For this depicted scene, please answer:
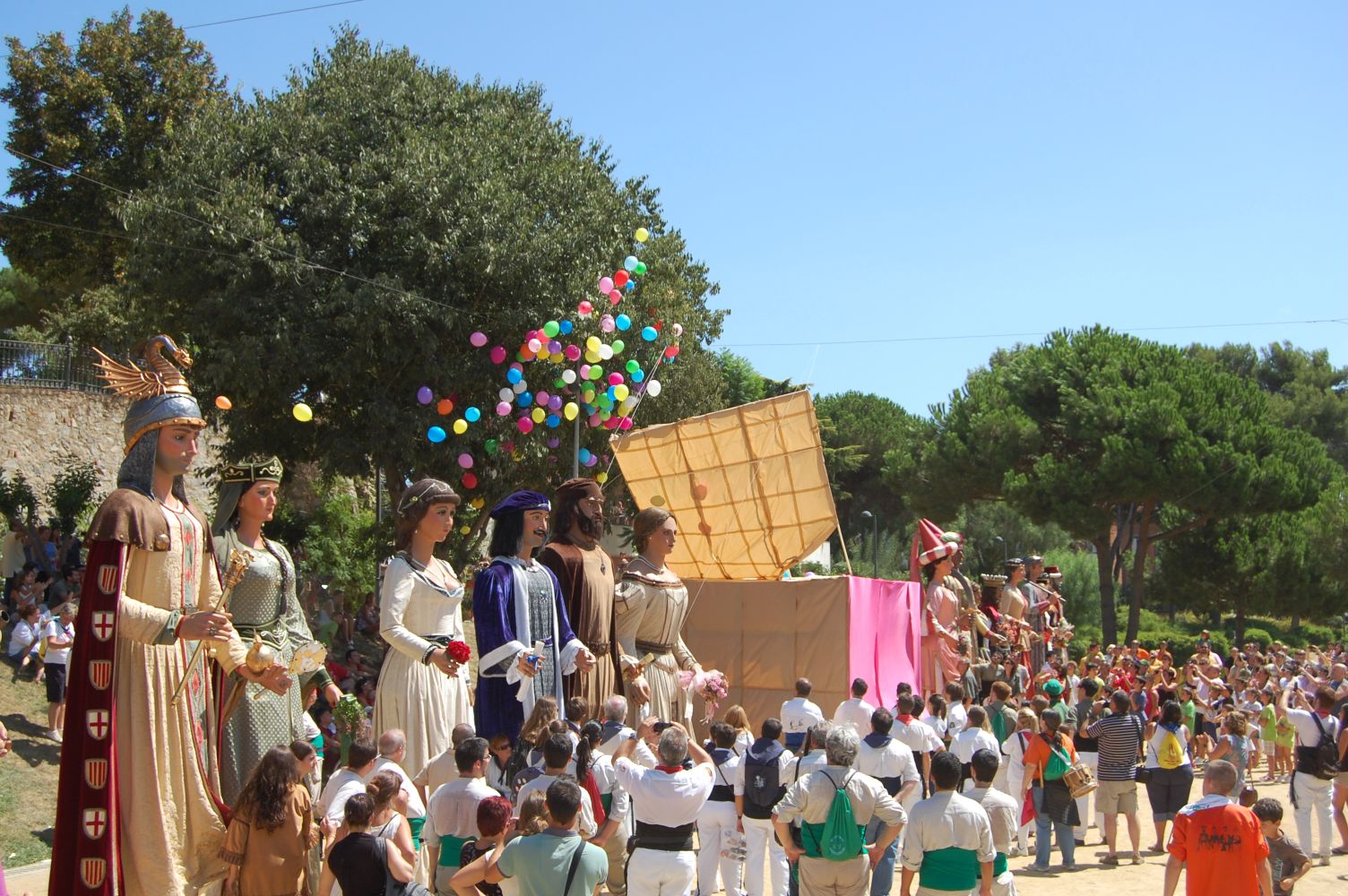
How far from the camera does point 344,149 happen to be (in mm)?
17406

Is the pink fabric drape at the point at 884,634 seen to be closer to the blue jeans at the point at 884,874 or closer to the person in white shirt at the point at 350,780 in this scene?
the blue jeans at the point at 884,874

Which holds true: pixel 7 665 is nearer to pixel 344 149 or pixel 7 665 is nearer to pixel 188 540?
pixel 344 149

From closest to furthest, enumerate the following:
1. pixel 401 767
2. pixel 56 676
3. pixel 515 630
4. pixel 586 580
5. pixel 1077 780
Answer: pixel 401 767
pixel 515 630
pixel 586 580
pixel 1077 780
pixel 56 676

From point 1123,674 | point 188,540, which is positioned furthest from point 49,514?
point 188,540

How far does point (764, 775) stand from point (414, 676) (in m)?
2.45

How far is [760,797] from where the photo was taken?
7.89 metres

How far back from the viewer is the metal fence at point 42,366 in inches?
957

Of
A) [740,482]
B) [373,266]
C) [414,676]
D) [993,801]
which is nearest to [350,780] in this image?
[414,676]

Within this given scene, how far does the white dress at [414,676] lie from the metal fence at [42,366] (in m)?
20.1

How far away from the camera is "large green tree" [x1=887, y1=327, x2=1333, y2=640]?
30078 mm

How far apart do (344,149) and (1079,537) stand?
832 inches

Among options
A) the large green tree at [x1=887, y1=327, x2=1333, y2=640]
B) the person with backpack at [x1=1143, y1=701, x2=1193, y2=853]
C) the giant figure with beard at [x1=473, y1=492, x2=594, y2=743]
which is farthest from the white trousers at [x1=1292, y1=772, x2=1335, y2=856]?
the large green tree at [x1=887, y1=327, x2=1333, y2=640]

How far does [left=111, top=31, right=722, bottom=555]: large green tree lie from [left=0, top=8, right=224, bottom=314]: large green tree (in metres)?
7.19

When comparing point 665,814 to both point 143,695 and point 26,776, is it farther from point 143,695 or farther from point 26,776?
point 26,776
